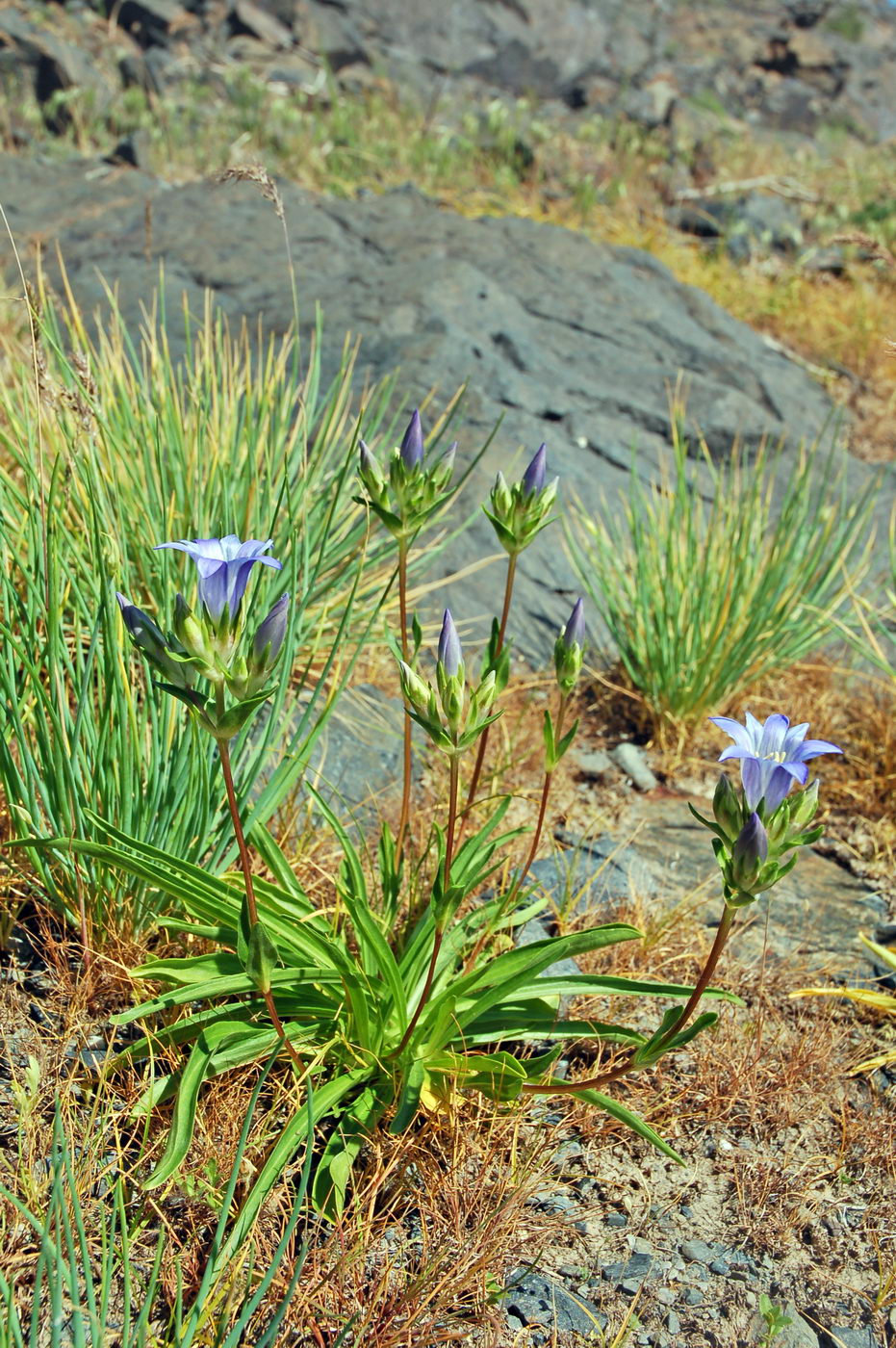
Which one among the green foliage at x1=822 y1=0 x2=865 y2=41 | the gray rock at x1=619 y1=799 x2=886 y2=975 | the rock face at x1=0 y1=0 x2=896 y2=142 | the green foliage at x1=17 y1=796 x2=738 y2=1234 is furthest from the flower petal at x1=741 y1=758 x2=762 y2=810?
the green foliage at x1=822 y1=0 x2=865 y2=41

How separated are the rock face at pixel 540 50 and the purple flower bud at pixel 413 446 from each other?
29.7 ft

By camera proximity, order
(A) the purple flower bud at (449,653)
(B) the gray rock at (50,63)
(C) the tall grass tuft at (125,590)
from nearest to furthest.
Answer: (A) the purple flower bud at (449,653) → (C) the tall grass tuft at (125,590) → (B) the gray rock at (50,63)

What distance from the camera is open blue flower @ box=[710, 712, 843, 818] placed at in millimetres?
1380

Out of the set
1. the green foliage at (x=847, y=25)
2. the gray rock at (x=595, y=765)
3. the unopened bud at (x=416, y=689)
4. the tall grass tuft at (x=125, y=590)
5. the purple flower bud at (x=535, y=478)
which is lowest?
the gray rock at (x=595, y=765)

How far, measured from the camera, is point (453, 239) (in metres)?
5.75

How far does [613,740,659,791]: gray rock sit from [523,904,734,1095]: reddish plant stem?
1.46 meters

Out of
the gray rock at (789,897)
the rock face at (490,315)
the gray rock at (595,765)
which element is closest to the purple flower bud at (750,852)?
the gray rock at (789,897)

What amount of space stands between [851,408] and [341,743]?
14.6 feet

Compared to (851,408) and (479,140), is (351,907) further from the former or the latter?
(479,140)

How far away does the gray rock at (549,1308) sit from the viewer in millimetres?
1731

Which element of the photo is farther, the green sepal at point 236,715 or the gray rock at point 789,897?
the gray rock at point 789,897

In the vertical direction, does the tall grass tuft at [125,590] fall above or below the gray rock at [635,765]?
above

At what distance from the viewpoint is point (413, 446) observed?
186cm

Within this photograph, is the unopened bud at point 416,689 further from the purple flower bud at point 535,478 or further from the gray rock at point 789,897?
the gray rock at point 789,897
